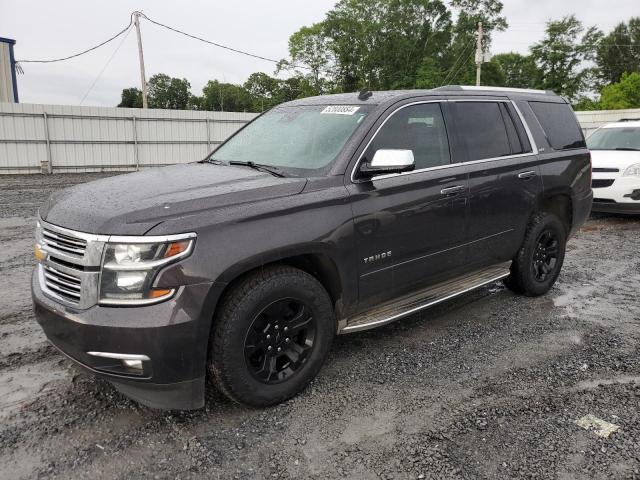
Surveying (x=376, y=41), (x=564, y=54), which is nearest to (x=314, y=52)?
(x=376, y=41)

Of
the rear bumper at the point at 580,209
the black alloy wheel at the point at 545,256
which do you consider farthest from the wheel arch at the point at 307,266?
the rear bumper at the point at 580,209

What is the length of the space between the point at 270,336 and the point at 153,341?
0.72 metres

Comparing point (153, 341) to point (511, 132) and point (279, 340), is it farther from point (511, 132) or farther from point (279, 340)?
point (511, 132)

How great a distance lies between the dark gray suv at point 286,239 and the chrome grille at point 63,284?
0.01 metres

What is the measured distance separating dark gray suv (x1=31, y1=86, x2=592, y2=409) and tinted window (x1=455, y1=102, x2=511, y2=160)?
0.02 meters

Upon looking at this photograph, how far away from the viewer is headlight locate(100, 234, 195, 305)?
2.48 metres

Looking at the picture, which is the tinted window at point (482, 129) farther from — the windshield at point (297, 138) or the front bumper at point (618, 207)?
the front bumper at point (618, 207)

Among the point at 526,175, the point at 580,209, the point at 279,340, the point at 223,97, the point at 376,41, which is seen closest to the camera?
the point at 279,340

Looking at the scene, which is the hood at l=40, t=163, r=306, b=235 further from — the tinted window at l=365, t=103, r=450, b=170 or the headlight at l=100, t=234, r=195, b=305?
the tinted window at l=365, t=103, r=450, b=170

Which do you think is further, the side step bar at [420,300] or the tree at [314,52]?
the tree at [314,52]

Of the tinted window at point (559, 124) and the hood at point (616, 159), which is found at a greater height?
the tinted window at point (559, 124)

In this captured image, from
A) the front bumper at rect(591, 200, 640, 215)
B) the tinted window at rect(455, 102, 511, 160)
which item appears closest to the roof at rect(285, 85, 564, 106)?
the tinted window at rect(455, 102, 511, 160)

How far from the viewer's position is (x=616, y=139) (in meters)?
10.0

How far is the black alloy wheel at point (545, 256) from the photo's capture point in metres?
4.95
